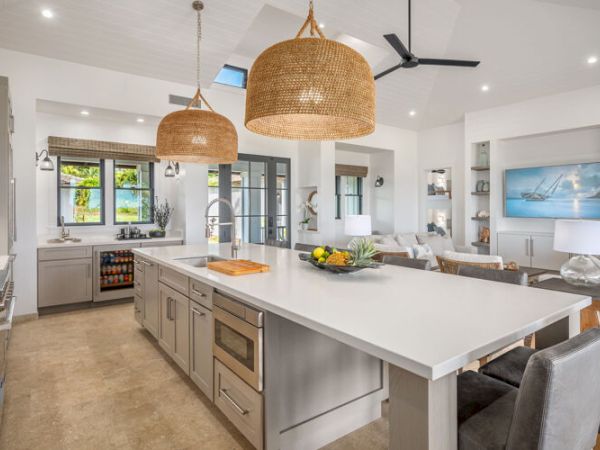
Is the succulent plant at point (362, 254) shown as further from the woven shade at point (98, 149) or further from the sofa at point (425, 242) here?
the woven shade at point (98, 149)

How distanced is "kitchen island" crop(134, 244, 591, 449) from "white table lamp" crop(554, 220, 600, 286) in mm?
1370

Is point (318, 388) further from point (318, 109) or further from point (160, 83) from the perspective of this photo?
point (160, 83)

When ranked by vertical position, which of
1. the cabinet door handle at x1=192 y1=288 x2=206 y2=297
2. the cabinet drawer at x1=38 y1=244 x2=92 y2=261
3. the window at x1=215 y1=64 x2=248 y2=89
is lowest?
the cabinet door handle at x1=192 y1=288 x2=206 y2=297

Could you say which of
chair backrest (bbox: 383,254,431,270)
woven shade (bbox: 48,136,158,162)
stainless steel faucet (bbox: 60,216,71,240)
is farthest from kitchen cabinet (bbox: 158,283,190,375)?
woven shade (bbox: 48,136,158,162)

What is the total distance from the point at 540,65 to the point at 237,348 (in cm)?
599

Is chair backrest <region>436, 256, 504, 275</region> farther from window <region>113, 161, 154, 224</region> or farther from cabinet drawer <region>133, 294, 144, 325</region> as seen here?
window <region>113, 161, 154, 224</region>

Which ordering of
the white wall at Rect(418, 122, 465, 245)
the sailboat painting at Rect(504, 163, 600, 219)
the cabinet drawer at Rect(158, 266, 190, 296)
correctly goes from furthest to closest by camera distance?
the white wall at Rect(418, 122, 465, 245), the sailboat painting at Rect(504, 163, 600, 219), the cabinet drawer at Rect(158, 266, 190, 296)

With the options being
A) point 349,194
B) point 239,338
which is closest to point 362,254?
point 239,338

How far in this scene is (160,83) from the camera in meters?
4.90

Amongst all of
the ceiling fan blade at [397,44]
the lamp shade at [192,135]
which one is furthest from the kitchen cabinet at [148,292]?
the ceiling fan blade at [397,44]

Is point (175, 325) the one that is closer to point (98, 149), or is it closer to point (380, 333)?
point (380, 333)

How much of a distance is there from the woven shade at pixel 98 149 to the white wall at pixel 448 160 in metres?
5.60

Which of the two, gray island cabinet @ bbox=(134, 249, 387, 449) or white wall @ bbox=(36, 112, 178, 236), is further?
white wall @ bbox=(36, 112, 178, 236)

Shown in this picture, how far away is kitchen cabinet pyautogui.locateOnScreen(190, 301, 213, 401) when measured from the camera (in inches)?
85.9
